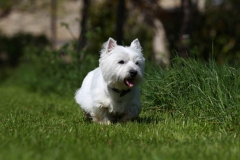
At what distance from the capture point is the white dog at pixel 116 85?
5945 mm

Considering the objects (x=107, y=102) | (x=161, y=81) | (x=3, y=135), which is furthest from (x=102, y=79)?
(x=3, y=135)

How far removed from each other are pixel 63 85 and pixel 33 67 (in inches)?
167

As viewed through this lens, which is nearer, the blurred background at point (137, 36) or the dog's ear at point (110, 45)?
the dog's ear at point (110, 45)

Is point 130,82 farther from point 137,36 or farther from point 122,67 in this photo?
point 137,36

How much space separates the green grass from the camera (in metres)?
4.12

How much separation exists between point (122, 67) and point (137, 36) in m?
13.3

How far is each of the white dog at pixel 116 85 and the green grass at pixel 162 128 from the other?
29 centimetres

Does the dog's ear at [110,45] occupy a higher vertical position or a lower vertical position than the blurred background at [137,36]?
higher

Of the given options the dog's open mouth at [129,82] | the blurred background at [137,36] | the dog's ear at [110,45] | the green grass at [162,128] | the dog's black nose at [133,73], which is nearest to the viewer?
the green grass at [162,128]

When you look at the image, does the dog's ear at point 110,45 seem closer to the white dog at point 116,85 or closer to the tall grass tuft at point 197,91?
the white dog at point 116,85

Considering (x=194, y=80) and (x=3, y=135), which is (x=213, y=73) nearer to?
(x=194, y=80)

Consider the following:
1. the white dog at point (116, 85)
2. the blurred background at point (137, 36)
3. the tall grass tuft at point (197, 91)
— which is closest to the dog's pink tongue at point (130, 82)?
the white dog at point (116, 85)

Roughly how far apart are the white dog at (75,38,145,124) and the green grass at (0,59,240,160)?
29 centimetres

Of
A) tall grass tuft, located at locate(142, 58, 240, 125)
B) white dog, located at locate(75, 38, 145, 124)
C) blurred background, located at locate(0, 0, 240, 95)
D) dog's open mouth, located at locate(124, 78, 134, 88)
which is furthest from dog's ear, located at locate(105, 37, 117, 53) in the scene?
blurred background, located at locate(0, 0, 240, 95)
